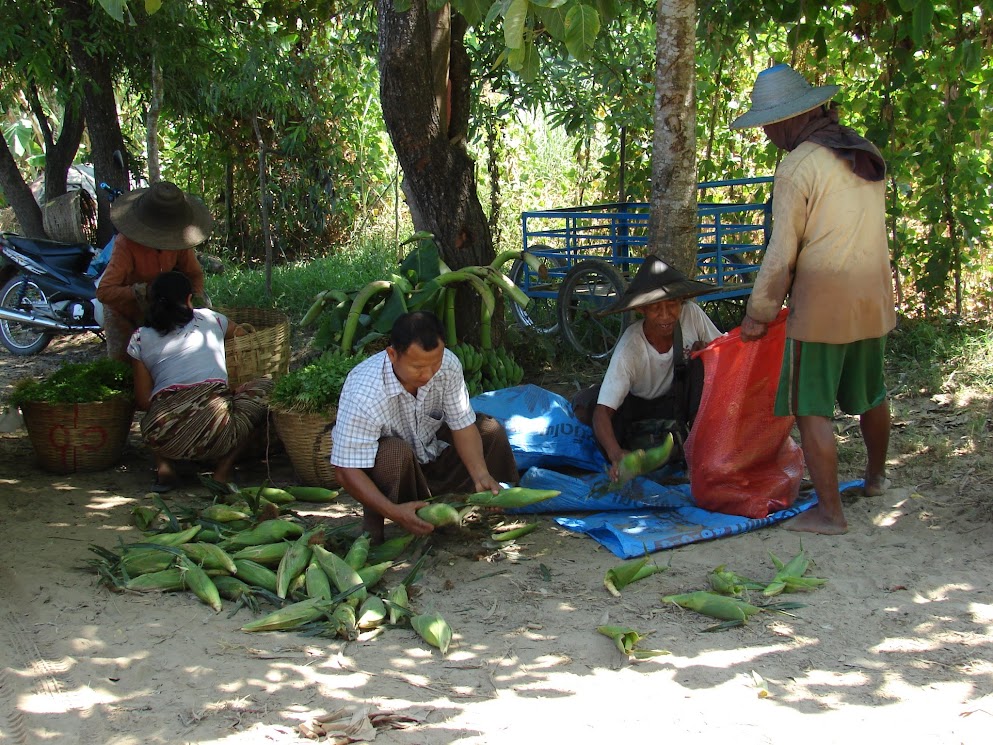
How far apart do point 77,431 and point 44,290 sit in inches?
135

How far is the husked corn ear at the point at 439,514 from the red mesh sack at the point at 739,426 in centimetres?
116

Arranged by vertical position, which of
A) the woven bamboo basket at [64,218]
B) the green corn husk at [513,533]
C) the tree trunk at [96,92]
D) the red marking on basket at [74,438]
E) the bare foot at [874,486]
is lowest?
the green corn husk at [513,533]

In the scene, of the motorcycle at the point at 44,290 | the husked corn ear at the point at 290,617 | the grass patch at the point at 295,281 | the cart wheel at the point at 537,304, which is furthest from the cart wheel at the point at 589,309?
the motorcycle at the point at 44,290

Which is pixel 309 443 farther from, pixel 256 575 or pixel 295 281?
pixel 295 281

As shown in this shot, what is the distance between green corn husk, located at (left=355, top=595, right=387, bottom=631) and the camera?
3.29 metres

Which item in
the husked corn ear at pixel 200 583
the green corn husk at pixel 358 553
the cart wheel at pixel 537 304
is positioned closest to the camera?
the husked corn ear at pixel 200 583

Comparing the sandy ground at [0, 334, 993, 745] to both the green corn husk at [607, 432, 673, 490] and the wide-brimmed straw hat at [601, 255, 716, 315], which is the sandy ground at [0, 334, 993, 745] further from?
the wide-brimmed straw hat at [601, 255, 716, 315]

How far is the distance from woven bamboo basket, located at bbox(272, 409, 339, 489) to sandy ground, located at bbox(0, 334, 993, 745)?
35.3 inches

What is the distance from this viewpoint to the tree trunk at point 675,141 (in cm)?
446

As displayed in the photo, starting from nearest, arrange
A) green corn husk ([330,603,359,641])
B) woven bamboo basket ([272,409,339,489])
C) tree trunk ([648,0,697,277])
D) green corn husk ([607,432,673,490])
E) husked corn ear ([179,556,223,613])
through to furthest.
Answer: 1. green corn husk ([330,603,359,641])
2. husked corn ear ([179,556,223,613])
3. green corn husk ([607,432,673,490])
4. tree trunk ([648,0,697,277])
5. woven bamboo basket ([272,409,339,489])

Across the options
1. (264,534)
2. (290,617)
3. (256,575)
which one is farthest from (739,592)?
(264,534)

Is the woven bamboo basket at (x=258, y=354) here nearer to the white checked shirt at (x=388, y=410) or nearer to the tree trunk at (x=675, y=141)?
the white checked shirt at (x=388, y=410)

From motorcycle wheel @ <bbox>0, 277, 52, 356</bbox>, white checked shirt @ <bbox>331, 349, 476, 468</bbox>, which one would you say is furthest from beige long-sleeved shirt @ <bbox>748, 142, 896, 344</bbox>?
motorcycle wheel @ <bbox>0, 277, 52, 356</bbox>

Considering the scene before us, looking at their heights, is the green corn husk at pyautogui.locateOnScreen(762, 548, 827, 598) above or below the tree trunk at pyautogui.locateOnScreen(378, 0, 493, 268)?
below
